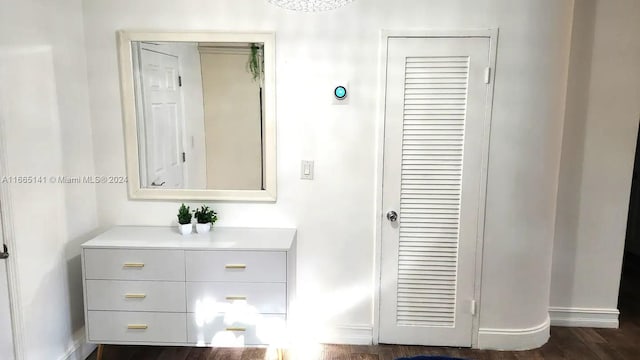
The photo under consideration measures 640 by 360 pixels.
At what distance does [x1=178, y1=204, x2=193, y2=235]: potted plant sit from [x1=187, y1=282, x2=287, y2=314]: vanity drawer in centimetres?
35

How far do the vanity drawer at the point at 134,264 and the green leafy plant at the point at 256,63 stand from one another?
1.14 metres

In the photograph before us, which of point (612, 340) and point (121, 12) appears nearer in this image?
point (121, 12)

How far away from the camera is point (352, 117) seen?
109 inches

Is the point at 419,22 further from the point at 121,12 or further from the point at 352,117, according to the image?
the point at 121,12

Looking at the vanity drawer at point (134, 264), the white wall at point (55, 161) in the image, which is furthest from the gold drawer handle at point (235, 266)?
the white wall at point (55, 161)

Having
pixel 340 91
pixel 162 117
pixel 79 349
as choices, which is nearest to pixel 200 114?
pixel 162 117

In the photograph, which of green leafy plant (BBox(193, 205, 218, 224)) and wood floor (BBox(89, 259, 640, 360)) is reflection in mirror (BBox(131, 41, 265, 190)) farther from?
wood floor (BBox(89, 259, 640, 360))

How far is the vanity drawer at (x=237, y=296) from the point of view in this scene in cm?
250

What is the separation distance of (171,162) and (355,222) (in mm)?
1237

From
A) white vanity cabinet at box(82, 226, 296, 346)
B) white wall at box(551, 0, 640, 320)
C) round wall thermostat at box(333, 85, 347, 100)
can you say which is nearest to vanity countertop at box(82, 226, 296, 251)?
white vanity cabinet at box(82, 226, 296, 346)

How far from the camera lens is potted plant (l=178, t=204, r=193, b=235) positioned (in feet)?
8.86

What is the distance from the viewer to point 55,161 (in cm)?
249

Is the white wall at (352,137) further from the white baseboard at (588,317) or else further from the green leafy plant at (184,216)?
the white baseboard at (588,317)

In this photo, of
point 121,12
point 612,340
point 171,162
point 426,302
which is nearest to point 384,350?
point 426,302
